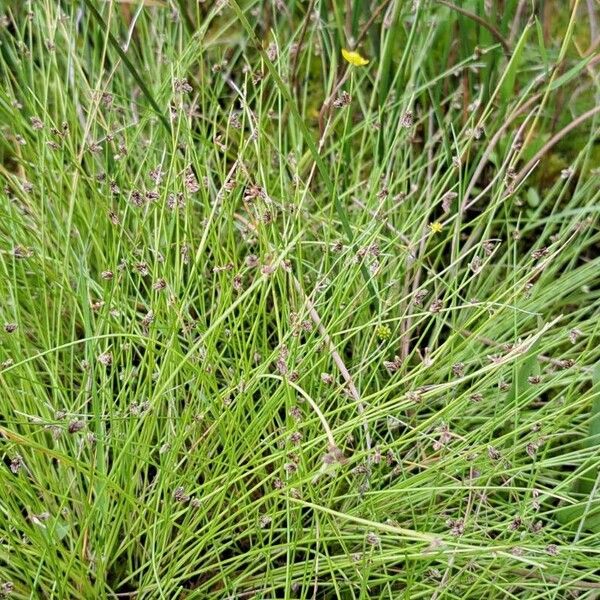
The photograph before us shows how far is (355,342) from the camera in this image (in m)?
1.47

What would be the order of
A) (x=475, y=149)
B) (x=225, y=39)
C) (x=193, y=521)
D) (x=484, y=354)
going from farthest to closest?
(x=225, y=39)
(x=475, y=149)
(x=484, y=354)
(x=193, y=521)

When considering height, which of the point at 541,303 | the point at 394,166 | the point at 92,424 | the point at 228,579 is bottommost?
the point at 228,579

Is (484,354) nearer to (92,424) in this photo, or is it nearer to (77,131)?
(92,424)

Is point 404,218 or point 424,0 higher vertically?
point 424,0

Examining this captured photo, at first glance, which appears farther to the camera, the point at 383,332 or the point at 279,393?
the point at 383,332

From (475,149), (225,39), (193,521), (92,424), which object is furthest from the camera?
(225,39)

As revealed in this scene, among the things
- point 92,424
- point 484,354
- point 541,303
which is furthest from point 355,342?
point 92,424

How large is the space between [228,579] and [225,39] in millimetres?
1238

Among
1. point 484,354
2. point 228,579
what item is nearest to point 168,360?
point 228,579

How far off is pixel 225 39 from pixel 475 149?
23.9 inches

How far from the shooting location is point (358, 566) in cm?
120

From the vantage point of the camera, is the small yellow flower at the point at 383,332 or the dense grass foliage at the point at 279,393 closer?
the dense grass foliage at the point at 279,393

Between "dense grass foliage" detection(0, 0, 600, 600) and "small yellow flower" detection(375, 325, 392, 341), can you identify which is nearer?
"dense grass foliage" detection(0, 0, 600, 600)

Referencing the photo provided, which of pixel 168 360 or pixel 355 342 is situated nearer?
pixel 168 360
